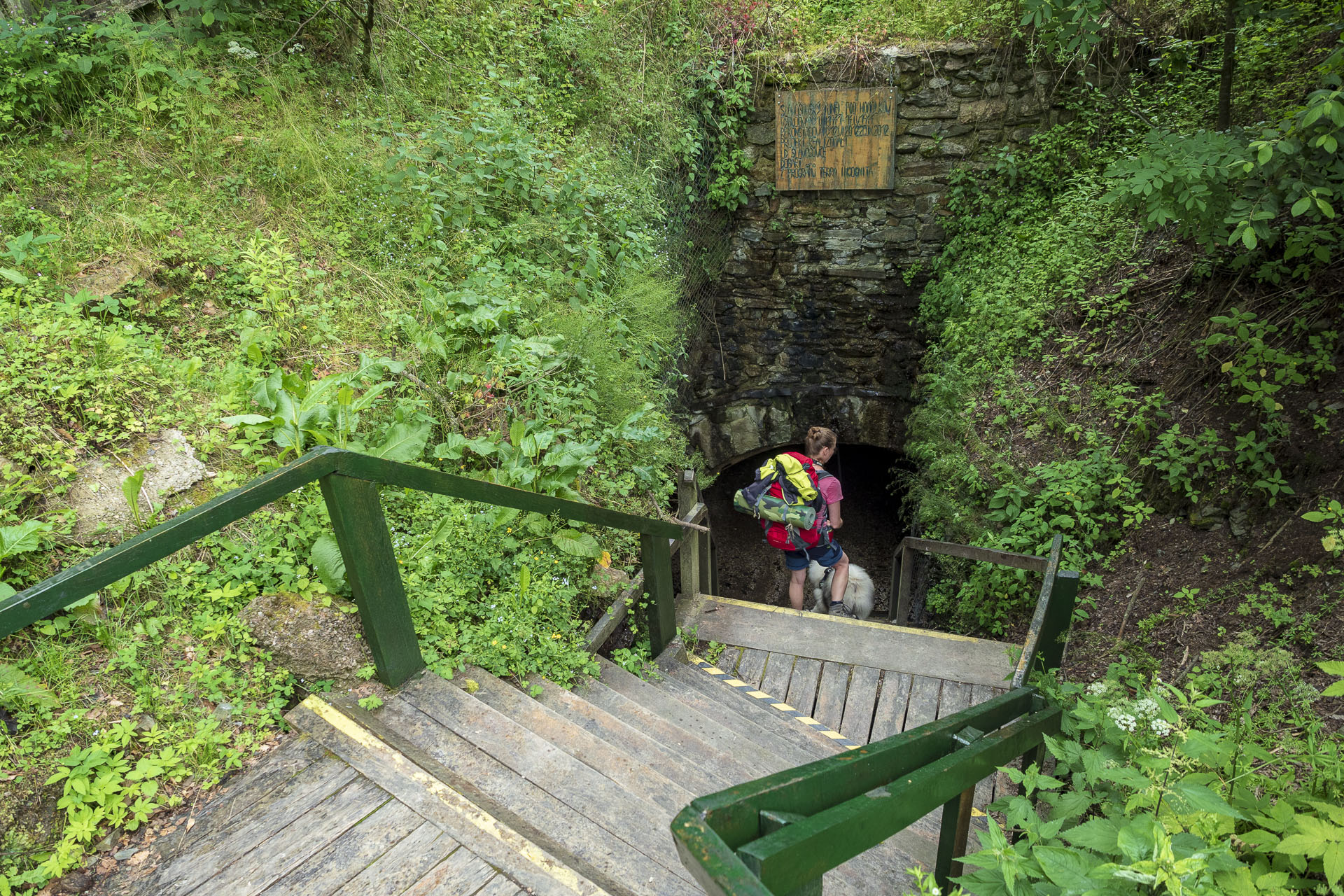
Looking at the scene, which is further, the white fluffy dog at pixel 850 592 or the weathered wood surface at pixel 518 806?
the white fluffy dog at pixel 850 592

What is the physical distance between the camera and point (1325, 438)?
3.55m

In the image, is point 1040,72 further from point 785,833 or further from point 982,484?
point 785,833

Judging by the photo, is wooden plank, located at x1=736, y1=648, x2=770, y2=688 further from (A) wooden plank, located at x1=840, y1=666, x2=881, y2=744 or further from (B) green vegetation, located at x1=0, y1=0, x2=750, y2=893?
(B) green vegetation, located at x1=0, y1=0, x2=750, y2=893

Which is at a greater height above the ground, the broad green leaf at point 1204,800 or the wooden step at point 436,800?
the broad green leaf at point 1204,800

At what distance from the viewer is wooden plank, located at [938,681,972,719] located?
3383mm

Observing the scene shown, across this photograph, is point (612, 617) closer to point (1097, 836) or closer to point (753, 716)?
point (753, 716)

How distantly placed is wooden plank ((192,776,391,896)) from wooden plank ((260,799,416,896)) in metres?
0.02

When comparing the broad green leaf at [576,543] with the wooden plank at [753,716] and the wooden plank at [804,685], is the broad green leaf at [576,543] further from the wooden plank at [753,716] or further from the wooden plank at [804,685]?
the wooden plank at [804,685]

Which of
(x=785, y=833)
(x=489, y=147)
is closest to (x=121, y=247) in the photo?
(x=489, y=147)

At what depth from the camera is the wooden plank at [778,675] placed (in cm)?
363

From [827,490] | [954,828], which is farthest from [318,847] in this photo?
[827,490]

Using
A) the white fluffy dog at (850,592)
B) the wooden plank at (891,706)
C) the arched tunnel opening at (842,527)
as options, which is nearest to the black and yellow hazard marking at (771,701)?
the wooden plank at (891,706)

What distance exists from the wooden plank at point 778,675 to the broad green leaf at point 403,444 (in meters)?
2.07

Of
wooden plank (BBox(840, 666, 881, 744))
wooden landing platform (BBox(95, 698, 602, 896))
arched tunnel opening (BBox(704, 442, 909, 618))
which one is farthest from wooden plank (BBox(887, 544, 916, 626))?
wooden landing platform (BBox(95, 698, 602, 896))
